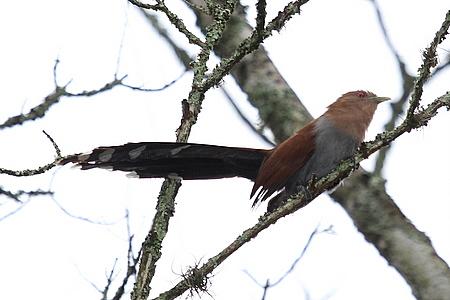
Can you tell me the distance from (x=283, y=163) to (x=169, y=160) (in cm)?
57

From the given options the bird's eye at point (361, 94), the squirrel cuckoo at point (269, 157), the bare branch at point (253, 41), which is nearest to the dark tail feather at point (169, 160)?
the squirrel cuckoo at point (269, 157)

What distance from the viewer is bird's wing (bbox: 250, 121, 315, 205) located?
3.37 meters

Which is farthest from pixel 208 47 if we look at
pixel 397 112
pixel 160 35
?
pixel 160 35

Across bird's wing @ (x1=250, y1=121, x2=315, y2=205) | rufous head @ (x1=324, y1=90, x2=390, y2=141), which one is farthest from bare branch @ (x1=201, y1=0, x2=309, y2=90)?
rufous head @ (x1=324, y1=90, x2=390, y2=141)

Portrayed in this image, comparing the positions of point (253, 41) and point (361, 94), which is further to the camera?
point (361, 94)

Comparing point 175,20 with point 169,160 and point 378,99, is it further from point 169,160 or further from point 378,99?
point 378,99

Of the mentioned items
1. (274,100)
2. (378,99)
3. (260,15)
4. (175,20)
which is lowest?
(260,15)

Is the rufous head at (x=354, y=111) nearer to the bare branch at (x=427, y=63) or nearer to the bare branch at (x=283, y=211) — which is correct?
the bare branch at (x=283, y=211)

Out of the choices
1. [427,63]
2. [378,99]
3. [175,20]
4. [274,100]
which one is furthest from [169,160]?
[378,99]

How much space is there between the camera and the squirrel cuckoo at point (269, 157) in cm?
305

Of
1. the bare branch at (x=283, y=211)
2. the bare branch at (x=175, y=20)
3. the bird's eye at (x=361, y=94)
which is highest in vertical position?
the bird's eye at (x=361, y=94)

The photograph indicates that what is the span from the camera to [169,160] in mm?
3096

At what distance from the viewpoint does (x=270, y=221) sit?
7.65 ft

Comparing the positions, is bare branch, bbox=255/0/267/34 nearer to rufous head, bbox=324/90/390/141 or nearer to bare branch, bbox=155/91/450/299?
bare branch, bbox=155/91/450/299
